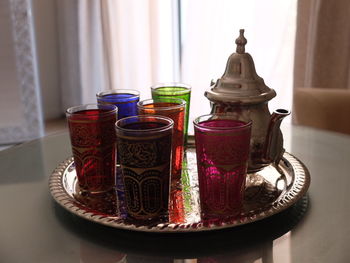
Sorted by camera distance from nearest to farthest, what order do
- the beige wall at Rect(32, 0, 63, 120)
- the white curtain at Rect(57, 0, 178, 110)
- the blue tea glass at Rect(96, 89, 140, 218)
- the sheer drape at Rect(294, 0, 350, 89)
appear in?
the blue tea glass at Rect(96, 89, 140, 218) → the sheer drape at Rect(294, 0, 350, 89) → the white curtain at Rect(57, 0, 178, 110) → the beige wall at Rect(32, 0, 63, 120)

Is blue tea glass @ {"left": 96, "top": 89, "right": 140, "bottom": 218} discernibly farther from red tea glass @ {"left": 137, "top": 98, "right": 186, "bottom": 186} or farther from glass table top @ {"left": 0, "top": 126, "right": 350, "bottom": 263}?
glass table top @ {"left": 0, "top": 126, "right": 350, "bottom": 263}

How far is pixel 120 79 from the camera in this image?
2588 mm

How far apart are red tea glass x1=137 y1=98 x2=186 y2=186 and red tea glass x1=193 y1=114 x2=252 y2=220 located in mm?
94

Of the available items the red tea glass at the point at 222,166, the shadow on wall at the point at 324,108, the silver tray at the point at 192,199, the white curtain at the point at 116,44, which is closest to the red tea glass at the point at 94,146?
the silver tray at the point at 192,199

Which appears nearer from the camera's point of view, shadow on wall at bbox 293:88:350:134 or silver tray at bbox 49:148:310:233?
silver tray at bbox 49:148:310:233

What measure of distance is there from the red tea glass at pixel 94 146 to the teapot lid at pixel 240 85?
18 cm

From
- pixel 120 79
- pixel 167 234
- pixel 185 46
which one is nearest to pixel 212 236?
pixel 167 234

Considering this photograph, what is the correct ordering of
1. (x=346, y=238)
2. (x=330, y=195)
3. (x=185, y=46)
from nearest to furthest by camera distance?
(x=346, y=238) < (x=330, y=195) < (x=185, y=46)

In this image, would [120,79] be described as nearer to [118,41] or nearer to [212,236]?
[118,41]

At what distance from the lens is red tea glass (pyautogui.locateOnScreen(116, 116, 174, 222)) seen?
553 mm

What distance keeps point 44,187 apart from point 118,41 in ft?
6.20

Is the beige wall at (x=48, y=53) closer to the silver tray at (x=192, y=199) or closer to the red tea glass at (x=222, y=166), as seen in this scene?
the silver tray at (x=192, y=199)

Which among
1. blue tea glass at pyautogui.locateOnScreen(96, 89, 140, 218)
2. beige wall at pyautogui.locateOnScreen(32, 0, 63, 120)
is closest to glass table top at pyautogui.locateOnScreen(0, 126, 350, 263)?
blue tea glass at pyautogui.locateOnScreen(96, 89, 140, 218)

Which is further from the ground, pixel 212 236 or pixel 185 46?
pixel 185 46
